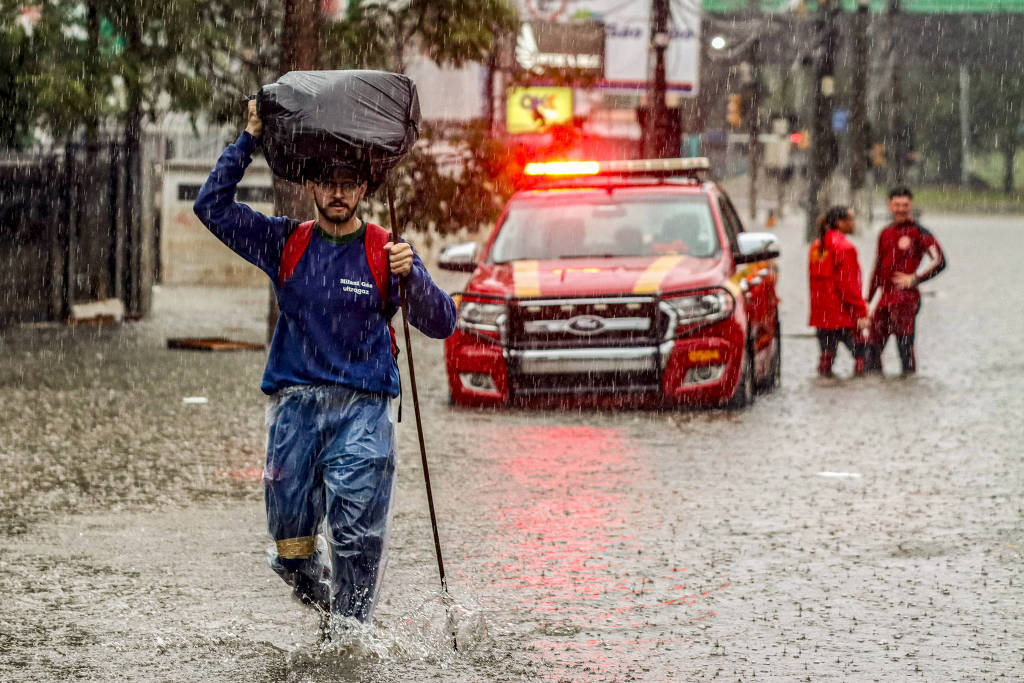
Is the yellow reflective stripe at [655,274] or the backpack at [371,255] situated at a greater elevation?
the backpack at [371,255]

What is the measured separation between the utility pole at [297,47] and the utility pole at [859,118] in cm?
3002

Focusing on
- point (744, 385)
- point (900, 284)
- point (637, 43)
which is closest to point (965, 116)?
point (637, 43)

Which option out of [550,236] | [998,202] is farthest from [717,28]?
[550,236]

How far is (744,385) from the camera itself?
12820 mm

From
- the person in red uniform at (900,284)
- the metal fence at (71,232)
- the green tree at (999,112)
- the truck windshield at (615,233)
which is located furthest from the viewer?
the green tree at (999,112)

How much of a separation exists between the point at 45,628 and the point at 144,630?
328 millimetres

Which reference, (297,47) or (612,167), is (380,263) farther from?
(297,47)

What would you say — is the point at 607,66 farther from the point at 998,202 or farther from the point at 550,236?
the point at 998,202

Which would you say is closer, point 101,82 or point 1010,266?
point 101,82

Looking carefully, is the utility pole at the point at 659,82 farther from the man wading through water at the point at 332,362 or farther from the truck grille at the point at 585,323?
the man wading through water at the point at 332,362

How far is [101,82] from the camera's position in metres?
16.8

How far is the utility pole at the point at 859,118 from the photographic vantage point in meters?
45.2

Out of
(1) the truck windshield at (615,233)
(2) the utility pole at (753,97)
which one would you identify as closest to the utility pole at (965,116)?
(2) the utility pole at (753,97)

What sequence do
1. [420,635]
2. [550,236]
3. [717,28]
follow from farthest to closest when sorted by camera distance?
[717,28]
[550,236]
[420,635]
